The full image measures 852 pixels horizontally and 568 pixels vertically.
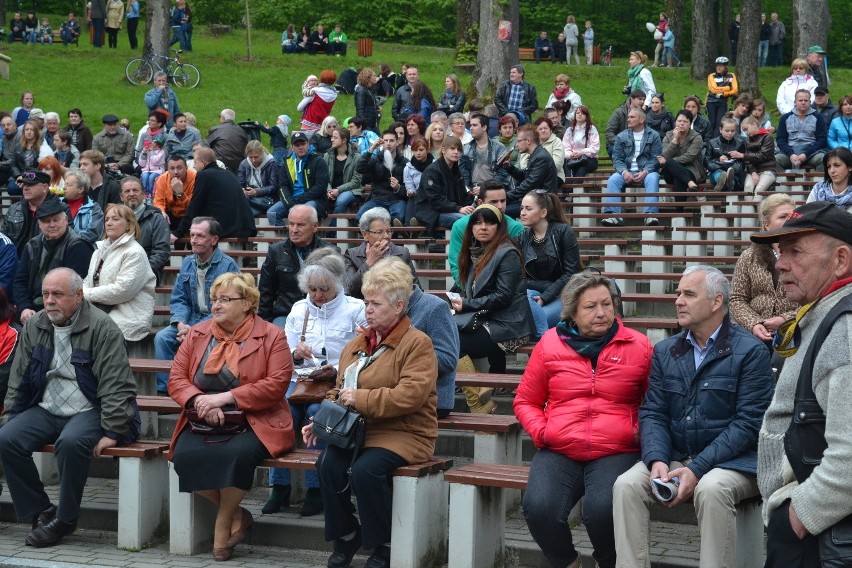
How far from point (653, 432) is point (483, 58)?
19.3 metres

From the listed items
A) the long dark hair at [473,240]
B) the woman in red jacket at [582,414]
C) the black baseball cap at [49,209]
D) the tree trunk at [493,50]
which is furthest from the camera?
the tree trunk at [493,50]

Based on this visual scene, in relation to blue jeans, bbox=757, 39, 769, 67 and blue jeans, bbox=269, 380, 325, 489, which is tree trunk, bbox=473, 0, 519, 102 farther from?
blue jeans, bbox=757, 39, 769, 67

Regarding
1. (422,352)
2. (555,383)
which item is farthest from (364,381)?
(555,383)

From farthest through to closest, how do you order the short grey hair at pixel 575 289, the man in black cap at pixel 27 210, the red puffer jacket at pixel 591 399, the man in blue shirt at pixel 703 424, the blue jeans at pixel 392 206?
the blue jeans at pixel 392 206, the man in black cap at pixel 27 210, the short grey hair at pixel 575 289, the red puffer jacket at pixel 591 399, the man in blue shirt at pixel 703 424

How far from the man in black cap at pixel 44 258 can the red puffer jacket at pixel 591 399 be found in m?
5.23

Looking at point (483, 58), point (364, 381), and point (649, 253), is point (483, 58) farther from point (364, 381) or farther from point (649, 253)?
point (364, 381)

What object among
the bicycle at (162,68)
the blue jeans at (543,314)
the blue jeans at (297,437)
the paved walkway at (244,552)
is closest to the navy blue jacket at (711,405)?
the paved walkway at (244,552)

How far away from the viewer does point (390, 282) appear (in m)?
6.85

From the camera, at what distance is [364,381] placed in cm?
684

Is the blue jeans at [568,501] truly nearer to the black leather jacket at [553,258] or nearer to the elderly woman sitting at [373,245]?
the elderly woman sitting at [373,245]

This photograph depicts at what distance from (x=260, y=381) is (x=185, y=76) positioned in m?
26.9

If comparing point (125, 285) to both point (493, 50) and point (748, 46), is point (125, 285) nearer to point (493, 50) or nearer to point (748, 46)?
point (493, 50)

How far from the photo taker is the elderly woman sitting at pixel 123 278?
32.6 feet

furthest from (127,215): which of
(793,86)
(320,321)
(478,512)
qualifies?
(793,86)
